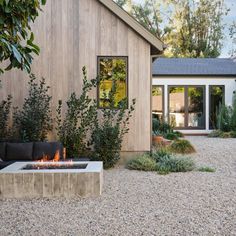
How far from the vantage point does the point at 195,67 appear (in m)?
19.5

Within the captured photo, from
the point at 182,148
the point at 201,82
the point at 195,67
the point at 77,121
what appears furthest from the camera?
the point at 195,67

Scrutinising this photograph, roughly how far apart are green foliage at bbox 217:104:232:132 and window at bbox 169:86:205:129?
1083 millimetres

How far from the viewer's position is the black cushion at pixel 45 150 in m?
8.29

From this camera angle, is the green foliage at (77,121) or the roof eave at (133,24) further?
the roof eave at (133,24)

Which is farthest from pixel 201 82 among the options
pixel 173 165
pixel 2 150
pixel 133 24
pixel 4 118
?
pixel 2 150

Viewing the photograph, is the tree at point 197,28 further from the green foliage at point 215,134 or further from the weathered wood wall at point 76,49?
the weathered wood wall at point 76,49

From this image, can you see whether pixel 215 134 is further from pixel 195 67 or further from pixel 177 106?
pixel 195 67

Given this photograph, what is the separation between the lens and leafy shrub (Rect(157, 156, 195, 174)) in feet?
28.7

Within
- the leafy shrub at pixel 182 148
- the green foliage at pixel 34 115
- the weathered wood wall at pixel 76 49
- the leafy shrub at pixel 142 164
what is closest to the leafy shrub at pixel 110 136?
the leafy shrub at pixel 142 164

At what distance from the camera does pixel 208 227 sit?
15.0ft

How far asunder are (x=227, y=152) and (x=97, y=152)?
16.7 feet

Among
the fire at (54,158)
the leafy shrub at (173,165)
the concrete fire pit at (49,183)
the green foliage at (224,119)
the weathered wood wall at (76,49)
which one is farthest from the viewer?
the green foliage at (224,119)

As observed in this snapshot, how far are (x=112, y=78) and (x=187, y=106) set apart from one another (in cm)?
936

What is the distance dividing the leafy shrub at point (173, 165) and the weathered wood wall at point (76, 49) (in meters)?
1.14
